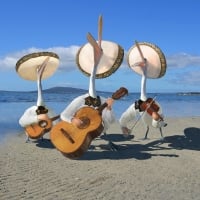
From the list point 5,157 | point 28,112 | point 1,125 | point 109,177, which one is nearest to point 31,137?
point 28,112

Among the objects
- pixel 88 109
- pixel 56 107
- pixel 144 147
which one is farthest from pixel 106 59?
pixel 56 107

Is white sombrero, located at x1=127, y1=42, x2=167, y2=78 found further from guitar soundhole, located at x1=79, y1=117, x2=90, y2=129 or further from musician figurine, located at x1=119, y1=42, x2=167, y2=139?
guitar soundhole, located at x1=79, y1=117, x2=90, y2=129

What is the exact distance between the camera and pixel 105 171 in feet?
22.7

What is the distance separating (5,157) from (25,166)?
2.90ft

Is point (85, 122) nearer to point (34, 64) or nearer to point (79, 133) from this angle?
point (79, 133)

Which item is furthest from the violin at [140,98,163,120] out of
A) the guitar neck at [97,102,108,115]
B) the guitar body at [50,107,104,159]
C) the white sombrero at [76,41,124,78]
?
the guitar body at [50,107,104,159]

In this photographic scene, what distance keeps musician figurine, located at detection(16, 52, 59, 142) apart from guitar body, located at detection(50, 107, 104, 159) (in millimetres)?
1643

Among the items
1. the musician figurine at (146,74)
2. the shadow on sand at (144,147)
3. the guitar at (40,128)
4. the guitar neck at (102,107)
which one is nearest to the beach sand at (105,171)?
the shadow on sand at (144,147)

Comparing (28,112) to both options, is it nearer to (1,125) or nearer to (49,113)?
(49,113)

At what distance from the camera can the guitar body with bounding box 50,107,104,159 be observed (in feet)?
24.4

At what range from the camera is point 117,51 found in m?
9.08

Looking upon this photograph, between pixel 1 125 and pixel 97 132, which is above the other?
pixel 97 132

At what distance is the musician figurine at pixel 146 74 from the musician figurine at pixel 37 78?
163cm

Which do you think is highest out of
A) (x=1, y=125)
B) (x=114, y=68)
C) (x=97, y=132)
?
(x=114, y=68)
